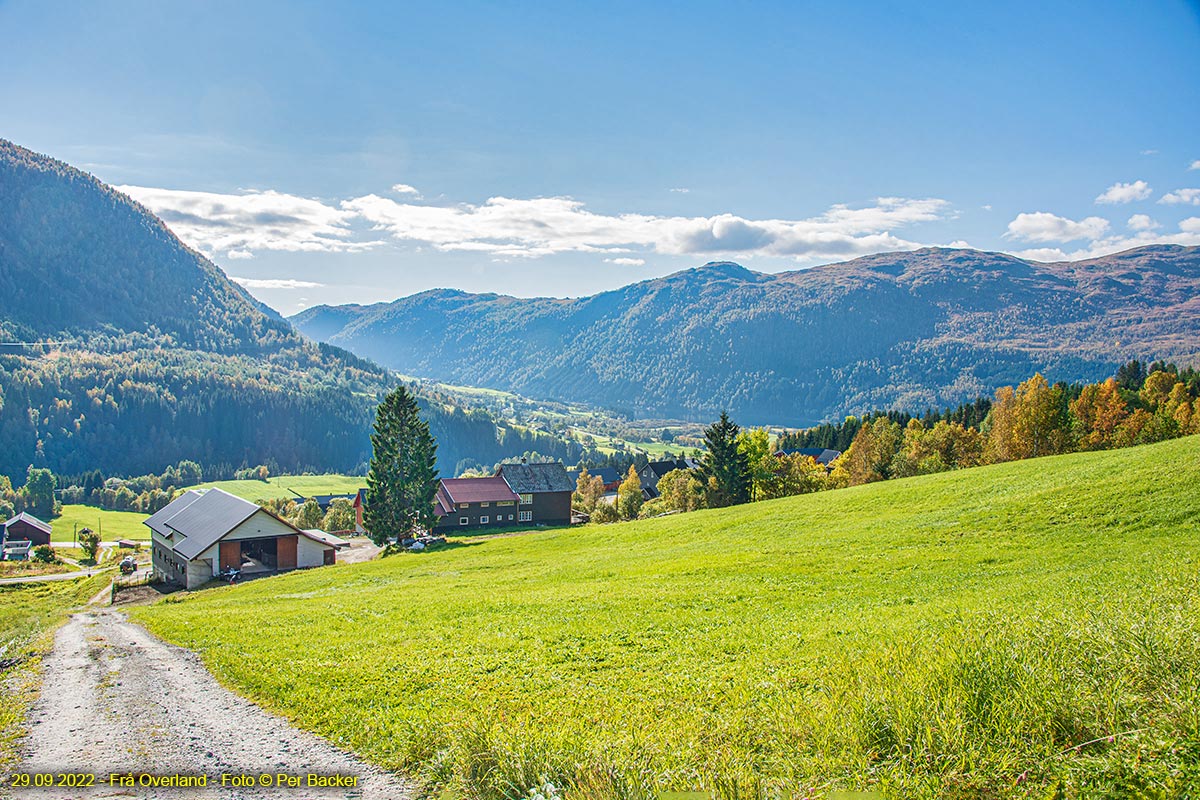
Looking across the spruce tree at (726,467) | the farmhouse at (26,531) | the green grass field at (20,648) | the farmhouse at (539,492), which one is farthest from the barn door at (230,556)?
the farmhouse at (26,531)

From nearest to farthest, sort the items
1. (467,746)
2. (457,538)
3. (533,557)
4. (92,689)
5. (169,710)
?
(467,746), (169,710), (92,689), (533,557), (457,538)

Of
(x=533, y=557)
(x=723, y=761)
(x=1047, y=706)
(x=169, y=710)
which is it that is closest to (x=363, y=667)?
(x=169, y=710)

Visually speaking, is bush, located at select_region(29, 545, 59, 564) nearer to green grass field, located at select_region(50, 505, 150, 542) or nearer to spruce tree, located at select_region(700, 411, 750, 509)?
green grass field, located at select_region(50, 505, 150, 542)

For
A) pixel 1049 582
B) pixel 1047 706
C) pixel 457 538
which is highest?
pixel 1047 706

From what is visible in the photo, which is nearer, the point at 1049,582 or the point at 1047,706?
the point at 1047,706

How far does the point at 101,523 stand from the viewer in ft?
468

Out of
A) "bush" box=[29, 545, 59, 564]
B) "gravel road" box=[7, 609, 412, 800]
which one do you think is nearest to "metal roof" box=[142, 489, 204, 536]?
"bush" box=[29, 545, 59, 564]

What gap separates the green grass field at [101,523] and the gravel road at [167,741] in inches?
5319

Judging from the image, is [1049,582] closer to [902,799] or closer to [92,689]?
[902,799]

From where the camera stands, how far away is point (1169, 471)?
30.0 metres

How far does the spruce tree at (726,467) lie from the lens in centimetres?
7419

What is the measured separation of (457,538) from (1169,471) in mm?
60464

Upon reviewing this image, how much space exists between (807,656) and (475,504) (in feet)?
241

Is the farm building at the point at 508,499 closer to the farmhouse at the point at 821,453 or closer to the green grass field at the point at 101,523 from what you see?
the farmhouse at the point at 821,453
